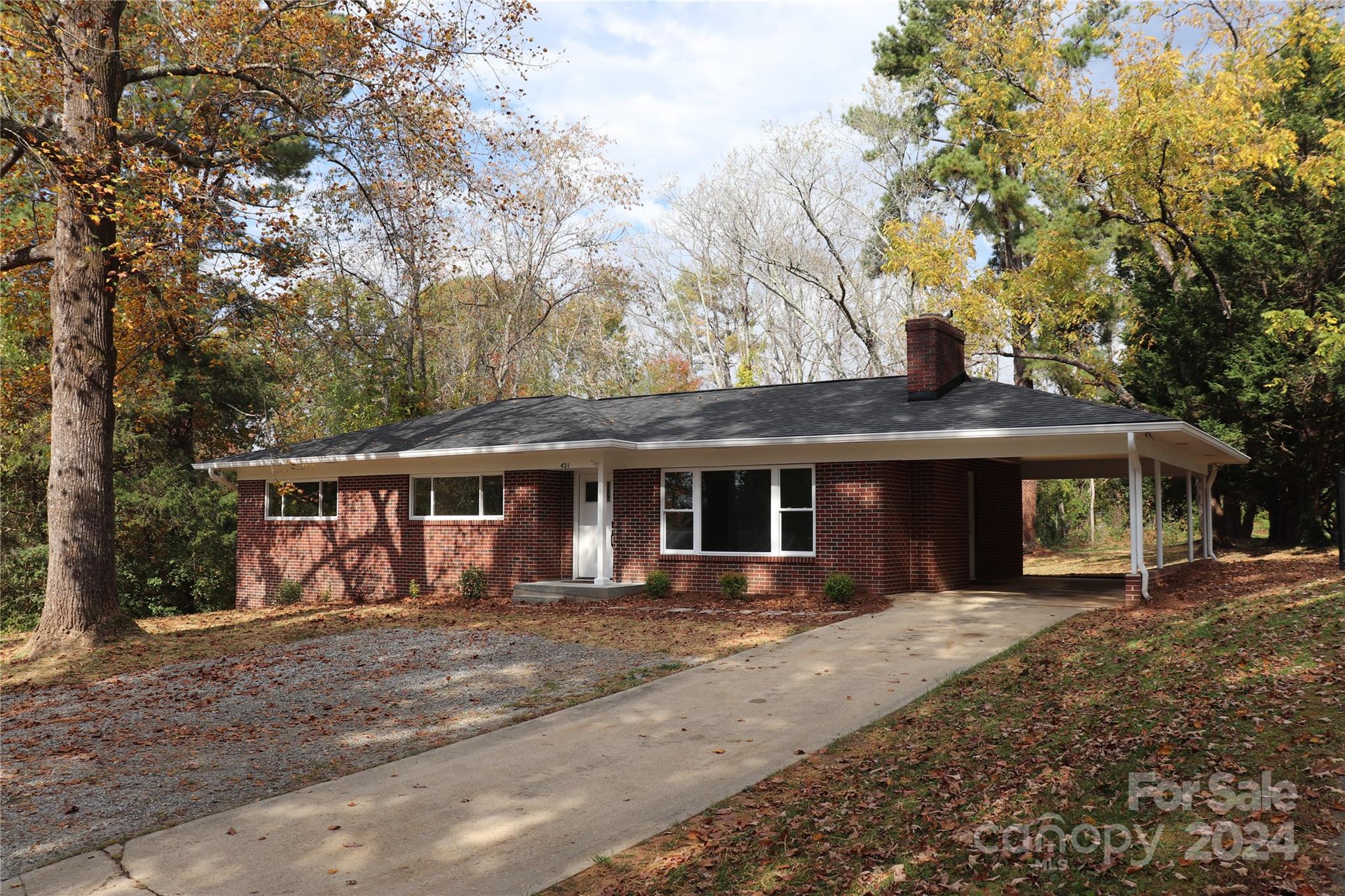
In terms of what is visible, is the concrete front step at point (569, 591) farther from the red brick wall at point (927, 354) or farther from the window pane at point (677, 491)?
the red brick wall at point (927, 354)

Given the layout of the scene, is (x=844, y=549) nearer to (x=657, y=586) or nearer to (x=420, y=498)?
(x=657, y=586)

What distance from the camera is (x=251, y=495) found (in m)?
21.8

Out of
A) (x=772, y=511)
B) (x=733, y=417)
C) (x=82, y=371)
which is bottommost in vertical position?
(x=772, y=511)

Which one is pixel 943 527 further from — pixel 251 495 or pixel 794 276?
pixel 794 276

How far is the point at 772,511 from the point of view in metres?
16.7

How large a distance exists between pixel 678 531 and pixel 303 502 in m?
9.03

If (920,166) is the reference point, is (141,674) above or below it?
below

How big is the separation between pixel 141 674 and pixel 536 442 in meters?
7.29

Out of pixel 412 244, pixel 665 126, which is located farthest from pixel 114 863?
pixel 665 126

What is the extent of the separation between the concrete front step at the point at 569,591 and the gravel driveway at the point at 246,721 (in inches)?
147

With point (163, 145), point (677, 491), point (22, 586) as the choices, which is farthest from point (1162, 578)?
point (22, 586)

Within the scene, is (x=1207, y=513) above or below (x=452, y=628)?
above

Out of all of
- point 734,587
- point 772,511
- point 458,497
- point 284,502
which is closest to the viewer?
point 734,587

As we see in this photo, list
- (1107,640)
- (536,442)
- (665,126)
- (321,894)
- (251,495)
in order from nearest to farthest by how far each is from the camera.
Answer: (321,894) → (1107,640) → (536,442) → (251,495) → (665,126)
